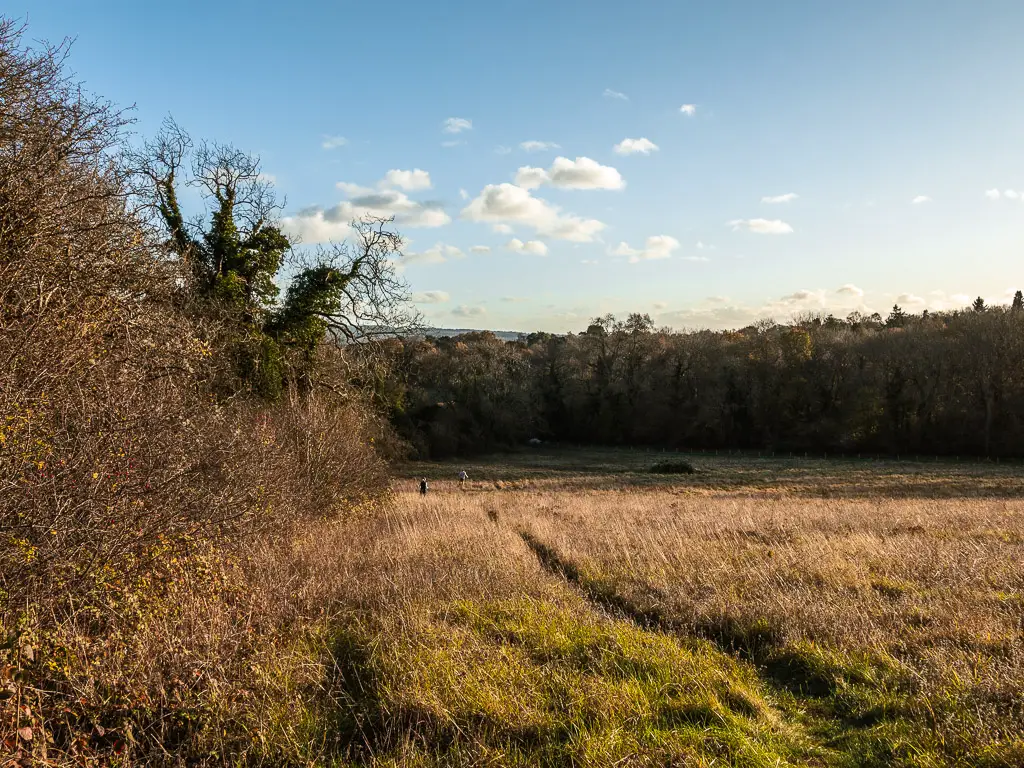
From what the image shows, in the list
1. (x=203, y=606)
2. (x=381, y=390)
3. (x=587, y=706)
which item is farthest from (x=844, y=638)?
(x=381, y=390)

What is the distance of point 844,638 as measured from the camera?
5762mm

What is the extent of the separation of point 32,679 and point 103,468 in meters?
1.75

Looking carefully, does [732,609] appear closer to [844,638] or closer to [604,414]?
[844,638]

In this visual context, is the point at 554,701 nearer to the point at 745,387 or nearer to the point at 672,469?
the point at 672,469

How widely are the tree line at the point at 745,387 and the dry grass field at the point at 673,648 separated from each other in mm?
37328

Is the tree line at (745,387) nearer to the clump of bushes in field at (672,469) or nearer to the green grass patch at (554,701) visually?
the clump of bushes in field at (672,469)

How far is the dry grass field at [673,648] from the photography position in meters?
4.21

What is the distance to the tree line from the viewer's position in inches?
2003

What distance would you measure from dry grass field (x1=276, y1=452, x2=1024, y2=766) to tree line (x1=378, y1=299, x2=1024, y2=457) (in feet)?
122

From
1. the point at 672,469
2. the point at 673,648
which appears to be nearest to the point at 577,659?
the point at 673,648

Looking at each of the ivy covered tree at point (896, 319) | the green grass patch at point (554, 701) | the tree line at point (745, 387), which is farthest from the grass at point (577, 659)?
the ivy covered tree at point (896, 319)

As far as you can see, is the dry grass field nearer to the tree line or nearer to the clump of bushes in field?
the clump of bushes in field

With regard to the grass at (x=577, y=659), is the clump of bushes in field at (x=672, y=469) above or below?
below

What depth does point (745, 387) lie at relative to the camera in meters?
64.6
